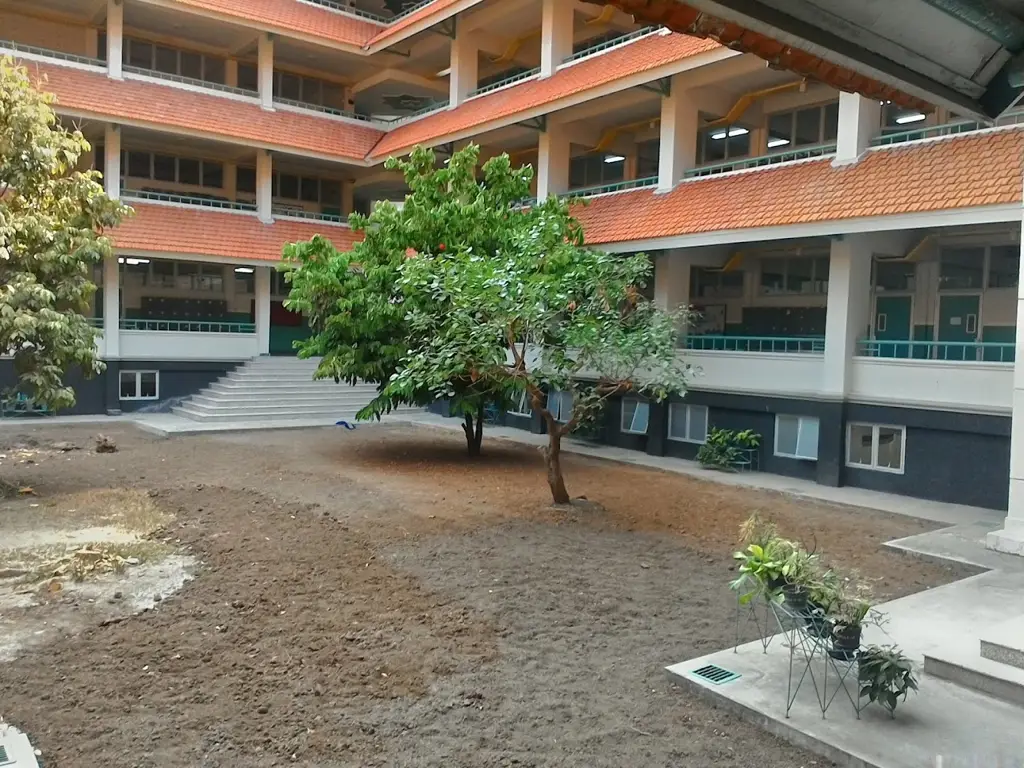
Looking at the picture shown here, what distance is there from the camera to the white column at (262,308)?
2452 centimetres

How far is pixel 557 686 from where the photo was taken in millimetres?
5738

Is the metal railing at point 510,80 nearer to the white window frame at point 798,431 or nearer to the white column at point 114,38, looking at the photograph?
the white column at point 114,38

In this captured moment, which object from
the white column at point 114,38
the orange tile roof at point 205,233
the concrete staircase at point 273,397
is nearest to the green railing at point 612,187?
the orange tile roof at point 205,233

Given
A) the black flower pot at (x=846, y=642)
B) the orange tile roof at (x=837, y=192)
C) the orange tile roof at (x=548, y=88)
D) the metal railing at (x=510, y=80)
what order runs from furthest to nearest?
the metal railing at (x=510, y=80) < the orange tile roof at (x=548, y=88) < the orange tile roof at (x=837, y=192) < the black flower pot at (x=846, y=642)

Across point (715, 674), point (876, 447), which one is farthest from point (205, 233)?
point (715, 674)

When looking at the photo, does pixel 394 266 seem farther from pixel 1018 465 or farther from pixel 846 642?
pixel 846 642

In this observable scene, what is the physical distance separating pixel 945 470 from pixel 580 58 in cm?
1307

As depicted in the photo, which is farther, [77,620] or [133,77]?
[133,77]

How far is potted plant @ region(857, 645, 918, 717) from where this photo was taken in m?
4.95

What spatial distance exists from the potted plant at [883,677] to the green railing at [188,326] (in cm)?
2185

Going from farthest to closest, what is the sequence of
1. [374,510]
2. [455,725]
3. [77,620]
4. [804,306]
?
[804,306], [374,510], [77,620], [455,725]

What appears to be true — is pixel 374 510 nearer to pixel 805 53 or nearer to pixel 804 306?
pixel 805 53

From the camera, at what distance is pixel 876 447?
14266mm

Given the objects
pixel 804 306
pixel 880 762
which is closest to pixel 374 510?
pixel 880 762
